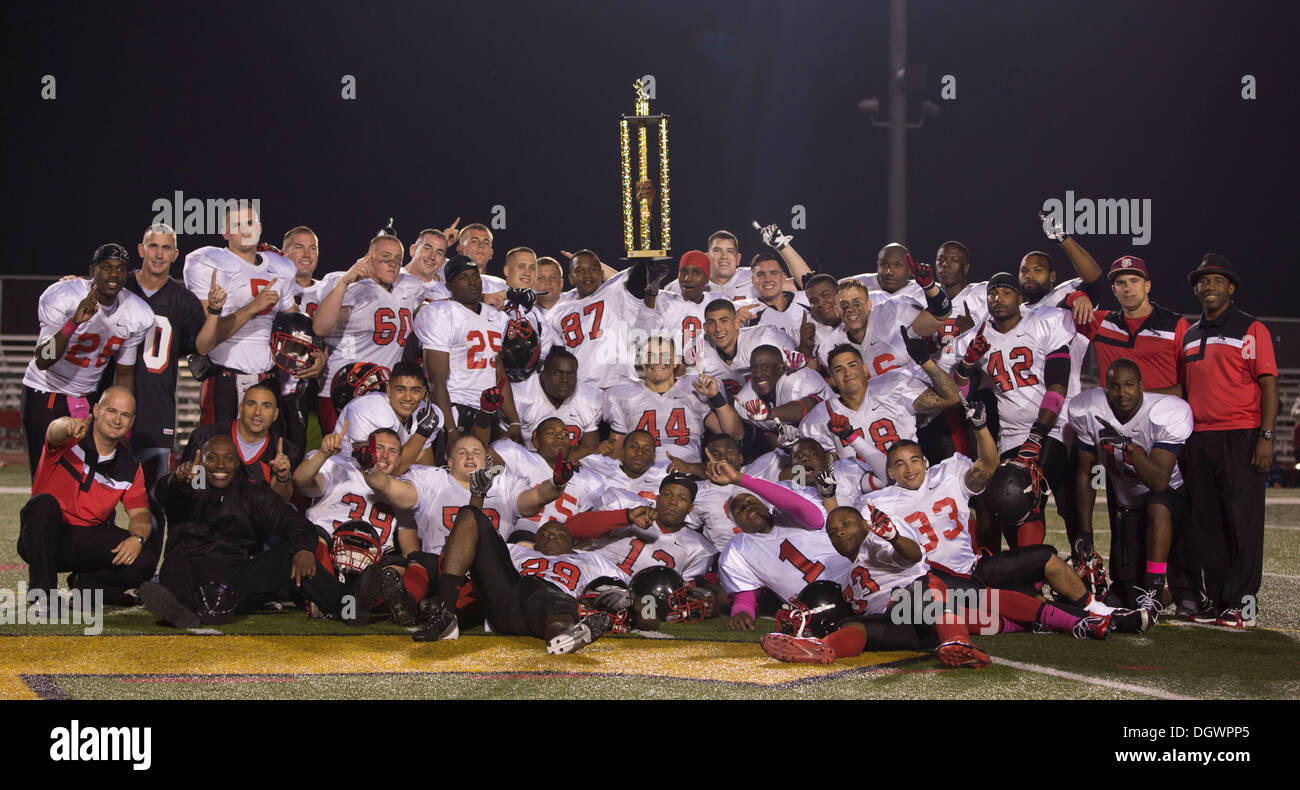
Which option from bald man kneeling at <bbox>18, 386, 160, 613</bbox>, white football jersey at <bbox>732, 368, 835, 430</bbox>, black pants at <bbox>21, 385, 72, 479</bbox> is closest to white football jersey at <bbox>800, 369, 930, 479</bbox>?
white football jersey at <bbox>732, 368, 835, 430</bbox>

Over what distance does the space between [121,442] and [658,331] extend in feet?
11.5

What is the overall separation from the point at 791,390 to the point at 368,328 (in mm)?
2851

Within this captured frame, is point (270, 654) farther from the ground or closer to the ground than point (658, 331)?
closer to the ground

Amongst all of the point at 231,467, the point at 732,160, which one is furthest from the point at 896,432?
the point at 732,160

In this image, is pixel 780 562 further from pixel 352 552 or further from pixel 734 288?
pixel 734 288

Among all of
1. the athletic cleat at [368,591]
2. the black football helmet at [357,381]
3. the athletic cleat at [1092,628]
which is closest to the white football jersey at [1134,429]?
the athletic cleat at [1092,628]

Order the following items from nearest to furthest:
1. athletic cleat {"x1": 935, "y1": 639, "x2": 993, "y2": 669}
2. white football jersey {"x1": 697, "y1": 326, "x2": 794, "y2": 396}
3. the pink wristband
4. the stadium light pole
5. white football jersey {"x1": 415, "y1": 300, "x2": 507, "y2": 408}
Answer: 1. athletic cleat {"x1": 935, "y1": 639, "x2": 993, "y2": 669}
2. the pink wristband
3. white football jersey {"x1": 415, "y1": 300, "x2": 507, "y2": 408}
4. white football jersey {"x1": 697, "y1": 326, "x2": 794, "y2": 396}
5. the stadium light pole

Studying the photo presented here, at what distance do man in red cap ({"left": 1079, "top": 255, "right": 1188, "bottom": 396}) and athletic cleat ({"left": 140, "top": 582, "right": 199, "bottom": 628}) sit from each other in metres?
5.34

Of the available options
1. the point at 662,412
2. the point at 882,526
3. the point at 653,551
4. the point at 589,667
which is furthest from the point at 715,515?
the point at 589,667

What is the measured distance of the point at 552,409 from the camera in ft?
25.3

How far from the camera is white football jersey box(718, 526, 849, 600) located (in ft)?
20.9

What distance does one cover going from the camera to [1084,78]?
24.5 metres

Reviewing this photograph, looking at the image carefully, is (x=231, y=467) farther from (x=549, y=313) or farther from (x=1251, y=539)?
(x=1251, y=539)

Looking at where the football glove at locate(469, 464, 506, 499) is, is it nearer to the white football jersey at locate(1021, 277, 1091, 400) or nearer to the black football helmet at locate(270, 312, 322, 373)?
the black football helmet at locate(270, 312, 322, 373)
